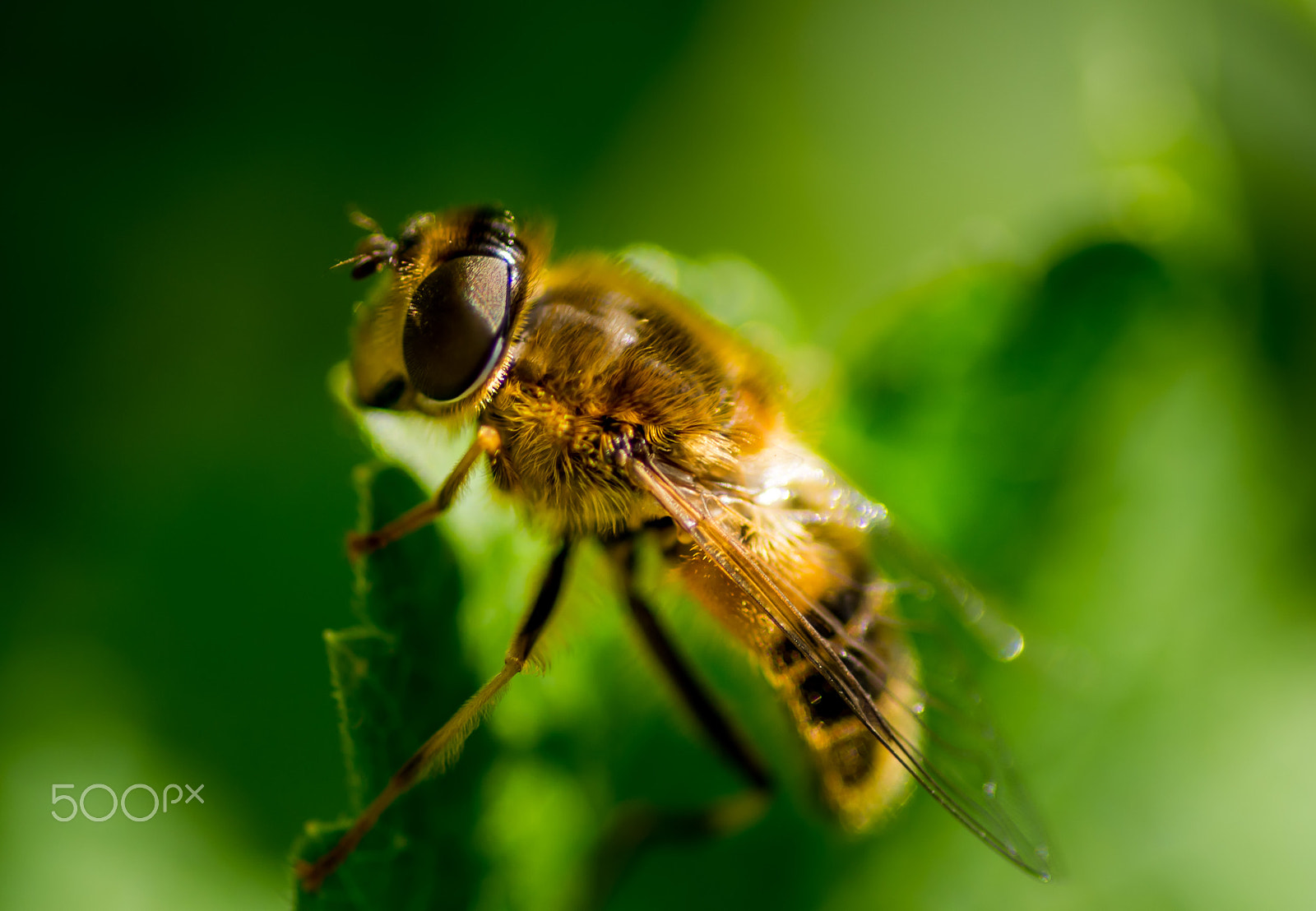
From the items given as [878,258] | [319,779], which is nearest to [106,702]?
[319,779]

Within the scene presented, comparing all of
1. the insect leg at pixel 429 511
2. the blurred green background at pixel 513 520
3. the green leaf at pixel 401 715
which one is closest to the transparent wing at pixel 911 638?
the blurred green background at pixel 513 520

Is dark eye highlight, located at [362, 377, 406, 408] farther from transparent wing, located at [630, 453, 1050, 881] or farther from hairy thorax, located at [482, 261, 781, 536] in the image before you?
transparent wing, located at [630, 453, 1050, 881]

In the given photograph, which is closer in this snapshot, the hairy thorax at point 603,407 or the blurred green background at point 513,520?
the hairy thorax at point 603,407

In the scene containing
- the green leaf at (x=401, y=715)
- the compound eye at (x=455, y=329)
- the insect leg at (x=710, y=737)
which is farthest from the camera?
the insect leg at (x=710, y=737)

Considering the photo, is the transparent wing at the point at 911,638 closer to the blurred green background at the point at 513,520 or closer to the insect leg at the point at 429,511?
the blurred green background at the point at 513,520

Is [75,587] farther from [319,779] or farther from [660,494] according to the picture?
[660,494]

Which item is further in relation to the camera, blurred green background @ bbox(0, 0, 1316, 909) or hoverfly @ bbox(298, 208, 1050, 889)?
blurred green background @ bbox(0, 0, 1316, 909)

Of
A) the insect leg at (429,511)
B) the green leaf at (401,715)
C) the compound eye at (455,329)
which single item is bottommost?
the green leaf at (401,715)

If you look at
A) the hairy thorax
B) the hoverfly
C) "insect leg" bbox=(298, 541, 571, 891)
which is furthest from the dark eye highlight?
"insect leg" bbox=(298, 541, 571, 891)
